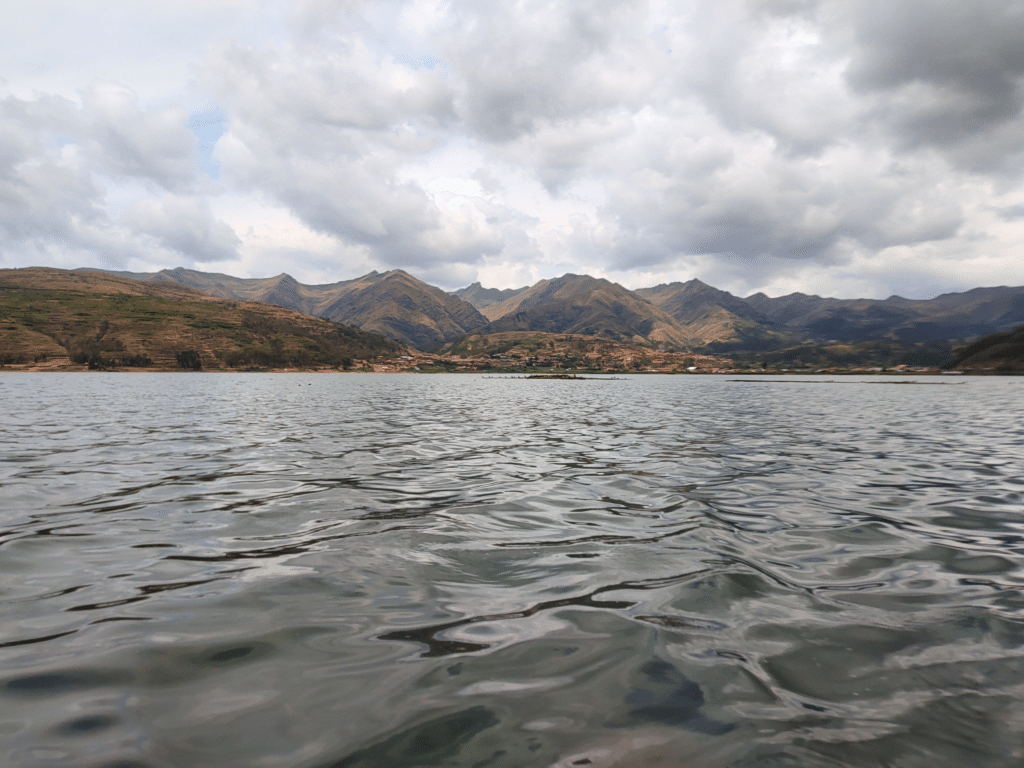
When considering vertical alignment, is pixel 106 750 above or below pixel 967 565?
above

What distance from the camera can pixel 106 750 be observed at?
407 cm

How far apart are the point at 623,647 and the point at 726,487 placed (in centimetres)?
1081

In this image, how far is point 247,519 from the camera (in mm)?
11547

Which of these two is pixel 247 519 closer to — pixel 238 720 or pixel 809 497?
pixel 238 720

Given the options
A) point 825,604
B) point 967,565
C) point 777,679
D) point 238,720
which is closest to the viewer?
point 238,720

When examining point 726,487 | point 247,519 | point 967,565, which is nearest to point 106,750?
point 247,519

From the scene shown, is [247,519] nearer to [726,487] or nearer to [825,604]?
[825,604]

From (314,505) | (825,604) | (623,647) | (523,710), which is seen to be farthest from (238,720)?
(314,505)

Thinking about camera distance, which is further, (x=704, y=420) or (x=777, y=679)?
(x=704, y=420)

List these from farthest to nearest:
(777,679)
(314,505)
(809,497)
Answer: (809,497), (314,505), (777,679)

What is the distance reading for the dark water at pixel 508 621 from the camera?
171 inches

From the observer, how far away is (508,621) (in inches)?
265

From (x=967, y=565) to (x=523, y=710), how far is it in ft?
30.3

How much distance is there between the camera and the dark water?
436 cm
